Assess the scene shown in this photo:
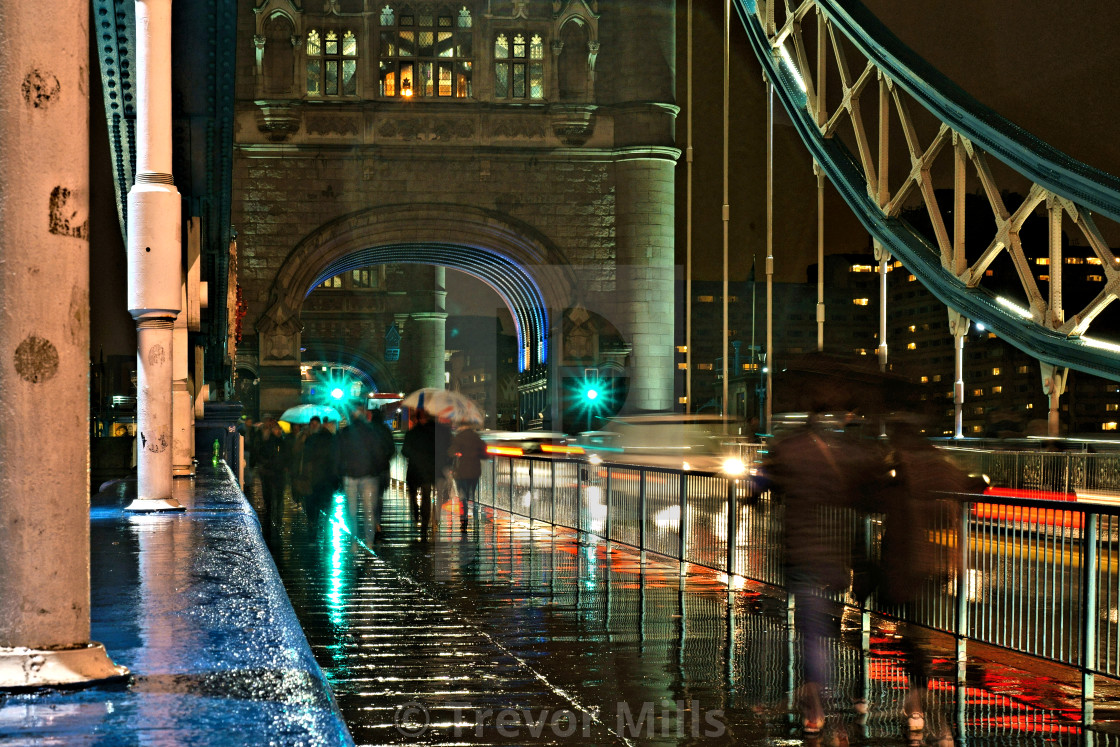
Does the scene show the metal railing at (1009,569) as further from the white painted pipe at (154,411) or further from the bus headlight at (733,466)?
the bus headlight at (733,466)

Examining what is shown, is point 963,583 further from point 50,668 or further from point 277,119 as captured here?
point 277,119

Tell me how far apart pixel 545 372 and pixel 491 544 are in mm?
26726

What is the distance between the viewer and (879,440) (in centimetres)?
579

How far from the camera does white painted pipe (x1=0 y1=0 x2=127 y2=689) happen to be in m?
3.38

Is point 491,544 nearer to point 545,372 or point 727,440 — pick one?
point 727,440

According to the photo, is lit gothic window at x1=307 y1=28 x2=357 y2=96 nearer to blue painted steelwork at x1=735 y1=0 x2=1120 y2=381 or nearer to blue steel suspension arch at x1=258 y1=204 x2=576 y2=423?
blue steel suspension arch at x1=258 y1=204 x2=576 y2=423

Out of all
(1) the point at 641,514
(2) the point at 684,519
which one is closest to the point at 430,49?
(1) the point at 641,514

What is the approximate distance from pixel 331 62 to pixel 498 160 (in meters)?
5.44

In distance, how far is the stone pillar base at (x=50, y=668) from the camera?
3.35 metres

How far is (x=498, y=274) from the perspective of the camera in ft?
143

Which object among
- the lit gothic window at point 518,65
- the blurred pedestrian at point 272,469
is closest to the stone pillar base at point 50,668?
the blurred pedestrian at point 272,469

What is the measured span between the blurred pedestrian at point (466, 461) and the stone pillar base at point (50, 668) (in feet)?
38.6

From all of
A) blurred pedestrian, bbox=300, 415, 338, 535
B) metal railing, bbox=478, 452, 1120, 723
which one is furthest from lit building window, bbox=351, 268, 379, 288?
metal railing, bbox=478, 452, 1120, 723

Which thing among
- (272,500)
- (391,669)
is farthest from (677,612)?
(272,500)
